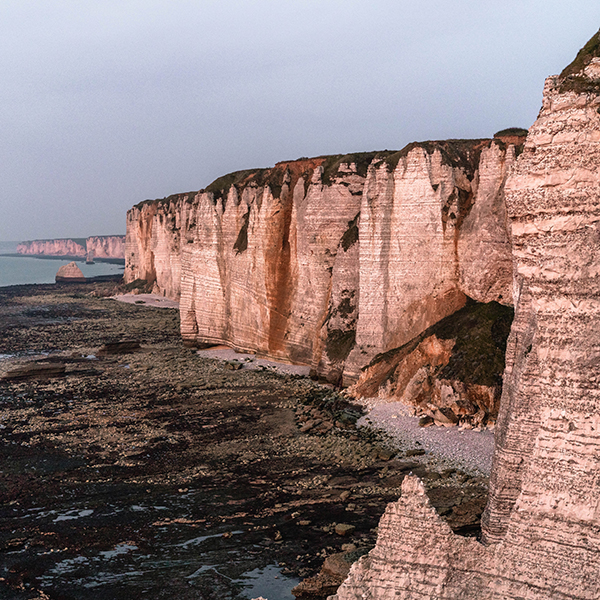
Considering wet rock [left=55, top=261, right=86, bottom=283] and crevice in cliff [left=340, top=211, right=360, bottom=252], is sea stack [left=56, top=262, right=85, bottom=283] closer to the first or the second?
wet rock [left=55, top=261, right=86, bottom=283]

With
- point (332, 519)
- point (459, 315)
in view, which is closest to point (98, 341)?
point (459, 315)

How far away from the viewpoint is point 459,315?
2455cm

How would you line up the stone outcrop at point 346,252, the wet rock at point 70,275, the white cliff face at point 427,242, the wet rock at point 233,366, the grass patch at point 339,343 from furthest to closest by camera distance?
1. the wet rock at point 70,275
2. the wet rock at point 233,366
3. the grass patch at point 339,343
4. the stone outcrop at point 346,252
5. the white cliff face at point 427,242

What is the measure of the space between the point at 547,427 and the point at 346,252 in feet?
71.7

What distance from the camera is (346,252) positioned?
1162 inches

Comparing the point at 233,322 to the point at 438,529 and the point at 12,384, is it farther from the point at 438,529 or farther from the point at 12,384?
the point at 438,529

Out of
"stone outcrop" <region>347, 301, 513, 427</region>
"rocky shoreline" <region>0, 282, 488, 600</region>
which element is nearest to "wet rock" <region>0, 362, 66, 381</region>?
"rocky shoreline" <region>0, 282, 488, 600</region>

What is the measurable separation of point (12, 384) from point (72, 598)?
21.2 meters

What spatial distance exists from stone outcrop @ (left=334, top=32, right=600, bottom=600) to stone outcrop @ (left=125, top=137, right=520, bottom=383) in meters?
15.8

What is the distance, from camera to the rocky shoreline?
12.8 metres

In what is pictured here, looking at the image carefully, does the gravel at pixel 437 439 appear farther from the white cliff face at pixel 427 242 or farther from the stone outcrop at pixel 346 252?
the stone outcrop at pixel 346 252

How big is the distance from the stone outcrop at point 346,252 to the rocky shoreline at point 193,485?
3.54 metres

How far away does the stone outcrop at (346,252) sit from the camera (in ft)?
82.8

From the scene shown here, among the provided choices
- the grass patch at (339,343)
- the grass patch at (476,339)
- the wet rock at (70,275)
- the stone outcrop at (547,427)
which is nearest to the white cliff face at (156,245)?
the wet rock at (70,275)
